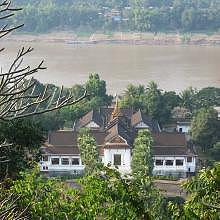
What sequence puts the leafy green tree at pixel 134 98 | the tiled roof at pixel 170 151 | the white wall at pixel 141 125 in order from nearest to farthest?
the tiled roof at pixel 170 151
the white wall at pixel 141 125
the leafy green tree at pixel 134 98

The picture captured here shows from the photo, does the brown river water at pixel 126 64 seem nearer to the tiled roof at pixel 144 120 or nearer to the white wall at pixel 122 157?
the tiled roof at pixel 144 120

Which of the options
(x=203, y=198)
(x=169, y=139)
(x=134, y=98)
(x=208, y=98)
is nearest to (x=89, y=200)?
(x=203, y=198)

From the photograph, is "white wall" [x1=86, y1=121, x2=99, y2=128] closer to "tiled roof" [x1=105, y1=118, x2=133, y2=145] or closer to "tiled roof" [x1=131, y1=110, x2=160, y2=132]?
"tiled roof" [x1=131, y1=110, x2=160, y2=132]

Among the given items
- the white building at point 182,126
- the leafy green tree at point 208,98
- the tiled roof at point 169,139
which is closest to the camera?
the tiled roof at point 169,139

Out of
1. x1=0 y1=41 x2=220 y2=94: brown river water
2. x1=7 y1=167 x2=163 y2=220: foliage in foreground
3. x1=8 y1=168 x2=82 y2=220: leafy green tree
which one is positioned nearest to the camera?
x1=7 y1=167 x2=163 y2=220: foliage in foreground

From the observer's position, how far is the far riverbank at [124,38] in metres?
24.9

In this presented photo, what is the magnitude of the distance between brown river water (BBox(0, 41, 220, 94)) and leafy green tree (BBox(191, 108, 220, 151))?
16.6 ft

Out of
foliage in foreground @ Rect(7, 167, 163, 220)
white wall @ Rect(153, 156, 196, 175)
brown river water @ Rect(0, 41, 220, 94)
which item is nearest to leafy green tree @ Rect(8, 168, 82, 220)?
foliage in foreground @ Rect(7, 167, 163, 220)

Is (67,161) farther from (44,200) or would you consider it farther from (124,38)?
(124,38)

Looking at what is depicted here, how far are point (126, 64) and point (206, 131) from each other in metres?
9.23

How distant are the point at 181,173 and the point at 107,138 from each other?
1174mm

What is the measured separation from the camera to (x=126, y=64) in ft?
60.5

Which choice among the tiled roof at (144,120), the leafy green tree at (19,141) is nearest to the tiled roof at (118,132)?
the tiled roof at (144,120)

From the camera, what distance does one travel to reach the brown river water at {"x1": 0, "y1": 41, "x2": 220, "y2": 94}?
15.7m
